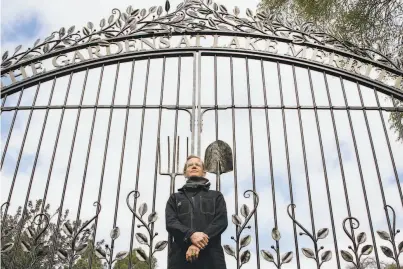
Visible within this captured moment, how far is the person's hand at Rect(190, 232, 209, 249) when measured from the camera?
261 cm

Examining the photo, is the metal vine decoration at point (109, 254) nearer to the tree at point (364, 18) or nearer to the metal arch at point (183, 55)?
the metal arch at point (183, 55)

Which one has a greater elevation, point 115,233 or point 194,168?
point 194,168

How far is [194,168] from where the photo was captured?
10.2 ft

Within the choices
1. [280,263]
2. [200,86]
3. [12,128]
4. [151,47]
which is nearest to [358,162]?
[280,263]

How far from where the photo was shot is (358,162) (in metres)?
3.71

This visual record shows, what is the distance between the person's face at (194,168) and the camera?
122 inches

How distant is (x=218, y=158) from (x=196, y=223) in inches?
32.8

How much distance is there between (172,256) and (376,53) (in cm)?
321

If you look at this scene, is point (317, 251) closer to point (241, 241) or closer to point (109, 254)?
point (241, 241)

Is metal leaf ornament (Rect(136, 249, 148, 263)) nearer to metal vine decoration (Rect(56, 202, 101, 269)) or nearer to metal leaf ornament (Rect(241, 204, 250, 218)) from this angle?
metal vine decoration (Rect(56, 202, 101, 269))

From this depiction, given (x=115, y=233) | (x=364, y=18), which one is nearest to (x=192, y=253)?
(x=115, y=233)

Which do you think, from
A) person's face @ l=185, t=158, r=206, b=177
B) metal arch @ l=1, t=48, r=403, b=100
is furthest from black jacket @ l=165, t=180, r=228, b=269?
metal arch @ l=1, t=48, r=403, b=100

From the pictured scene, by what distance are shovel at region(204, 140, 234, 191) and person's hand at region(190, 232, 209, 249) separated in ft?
3.05

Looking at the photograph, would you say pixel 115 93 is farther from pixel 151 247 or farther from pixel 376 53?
pixel 376 53
